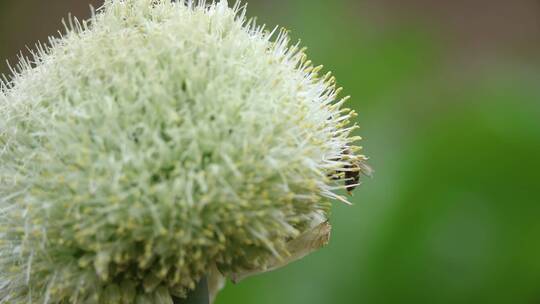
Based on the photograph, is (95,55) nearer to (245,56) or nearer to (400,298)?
(245,56)

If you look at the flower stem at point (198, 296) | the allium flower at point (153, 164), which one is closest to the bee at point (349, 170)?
the allium flower at point (153, 164)

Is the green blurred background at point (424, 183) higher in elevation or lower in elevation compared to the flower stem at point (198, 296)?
higher

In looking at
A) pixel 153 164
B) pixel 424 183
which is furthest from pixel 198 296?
pixel 424 183

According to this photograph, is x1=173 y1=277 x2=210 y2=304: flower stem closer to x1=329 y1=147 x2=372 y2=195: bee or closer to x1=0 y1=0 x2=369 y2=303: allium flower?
x1=0 y1=0 x2=369 y2=303: allium flower

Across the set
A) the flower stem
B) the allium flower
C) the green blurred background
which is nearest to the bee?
the allium flower

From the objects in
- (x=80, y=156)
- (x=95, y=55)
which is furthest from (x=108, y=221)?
(x=95, y=55)

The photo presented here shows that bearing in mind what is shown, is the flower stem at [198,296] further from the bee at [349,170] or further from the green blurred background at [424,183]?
the green blurred background at [424,183]
